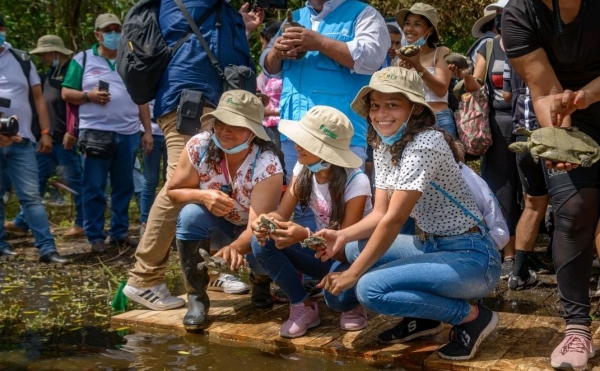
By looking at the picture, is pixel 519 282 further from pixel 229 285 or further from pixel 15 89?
pixel 15 89

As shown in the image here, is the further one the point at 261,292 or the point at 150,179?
the point at 150,179

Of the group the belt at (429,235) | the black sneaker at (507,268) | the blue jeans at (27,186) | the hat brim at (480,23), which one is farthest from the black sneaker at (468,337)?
the blue jeans at (27,186)

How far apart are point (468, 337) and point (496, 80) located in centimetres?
263

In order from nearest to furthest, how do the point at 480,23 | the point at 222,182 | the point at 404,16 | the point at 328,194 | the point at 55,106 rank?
the point at 328,194
the point at 222,182
the point at 404,16
the point at 480,23
the point at 55,106

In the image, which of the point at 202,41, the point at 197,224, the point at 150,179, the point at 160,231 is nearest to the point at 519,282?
the point at 197,224

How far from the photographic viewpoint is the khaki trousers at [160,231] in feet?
16.2

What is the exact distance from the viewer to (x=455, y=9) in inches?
335

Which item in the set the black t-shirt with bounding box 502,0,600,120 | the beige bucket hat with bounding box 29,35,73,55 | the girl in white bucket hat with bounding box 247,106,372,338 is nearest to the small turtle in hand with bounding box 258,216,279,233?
the girl in white bucket hat with bounding box 247,106,372,338

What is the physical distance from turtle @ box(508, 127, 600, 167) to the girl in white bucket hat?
1054 mm

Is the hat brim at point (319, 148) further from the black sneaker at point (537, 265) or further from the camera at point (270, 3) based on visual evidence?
the black sneaker at point (537, 265)

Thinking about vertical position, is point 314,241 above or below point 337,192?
below

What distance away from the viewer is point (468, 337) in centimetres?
399

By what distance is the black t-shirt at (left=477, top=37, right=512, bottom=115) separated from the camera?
605cm

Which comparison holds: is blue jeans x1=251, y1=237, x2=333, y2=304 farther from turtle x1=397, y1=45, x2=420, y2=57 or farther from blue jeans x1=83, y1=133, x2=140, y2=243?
blue jeans x1=83, y1=133, x2=140, y2=243
